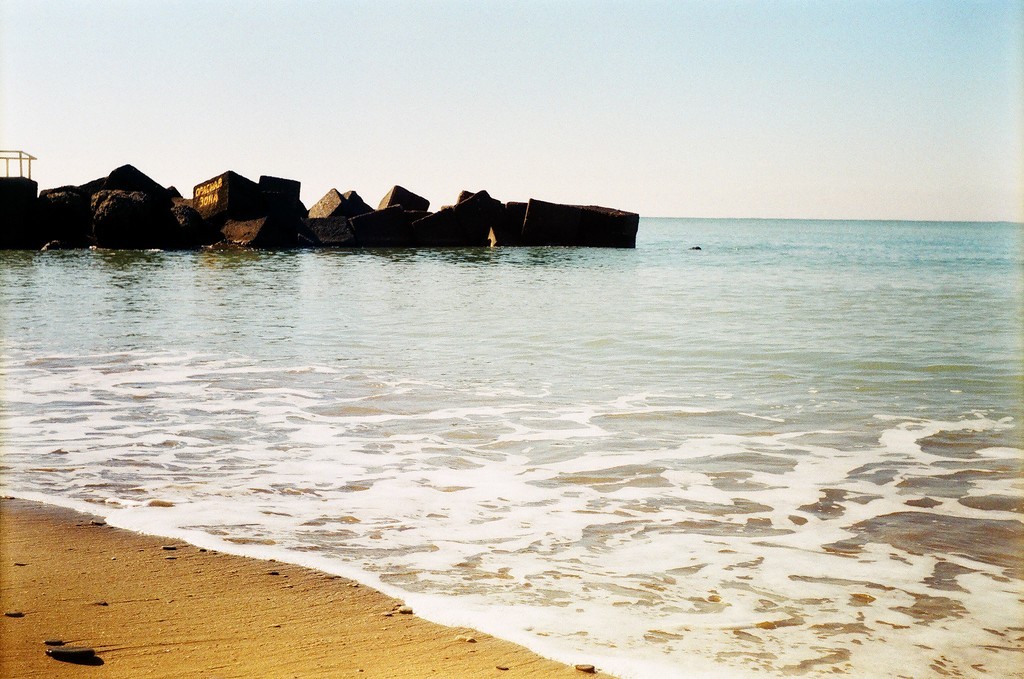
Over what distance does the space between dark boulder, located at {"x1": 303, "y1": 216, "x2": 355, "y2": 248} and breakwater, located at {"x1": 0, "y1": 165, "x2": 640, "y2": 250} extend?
0.11 feet

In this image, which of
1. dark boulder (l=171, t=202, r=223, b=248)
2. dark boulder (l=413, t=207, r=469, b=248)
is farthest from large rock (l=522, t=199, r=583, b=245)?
dark boulder (l=171, t=202, r=223, b=248)

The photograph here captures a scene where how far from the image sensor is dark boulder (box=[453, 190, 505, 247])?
95.1 ft

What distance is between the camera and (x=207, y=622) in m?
2.38

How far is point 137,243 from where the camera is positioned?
25.8 metres

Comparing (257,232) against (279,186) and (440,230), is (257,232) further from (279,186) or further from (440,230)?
(440,230)

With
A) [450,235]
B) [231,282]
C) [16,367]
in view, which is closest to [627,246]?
[450,235]

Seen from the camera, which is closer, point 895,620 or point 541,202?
point 895,620

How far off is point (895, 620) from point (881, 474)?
5.68 ft

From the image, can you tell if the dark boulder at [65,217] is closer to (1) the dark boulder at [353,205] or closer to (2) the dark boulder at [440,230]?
(1) the dark boulder at [353,205]

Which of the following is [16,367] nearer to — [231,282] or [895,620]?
[895,620]

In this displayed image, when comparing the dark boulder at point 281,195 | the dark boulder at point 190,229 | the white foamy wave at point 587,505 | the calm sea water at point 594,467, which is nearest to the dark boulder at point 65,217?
the dark boulder at point 190,229

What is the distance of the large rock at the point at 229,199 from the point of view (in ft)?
86.3

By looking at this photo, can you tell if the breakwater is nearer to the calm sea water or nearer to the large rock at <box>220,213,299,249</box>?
the large rock at <box>220,213,299,249</box>

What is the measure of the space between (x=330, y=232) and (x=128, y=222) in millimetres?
6200
